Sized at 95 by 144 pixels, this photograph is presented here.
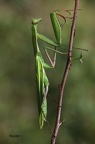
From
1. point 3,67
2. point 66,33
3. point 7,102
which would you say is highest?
point 66,33

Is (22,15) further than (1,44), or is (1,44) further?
(22,15)

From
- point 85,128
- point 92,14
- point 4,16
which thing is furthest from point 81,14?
point 85,128

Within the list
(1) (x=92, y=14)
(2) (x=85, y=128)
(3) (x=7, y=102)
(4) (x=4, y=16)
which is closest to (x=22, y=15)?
(4) (x=4, y=16)

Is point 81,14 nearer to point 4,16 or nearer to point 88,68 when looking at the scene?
point 4,16

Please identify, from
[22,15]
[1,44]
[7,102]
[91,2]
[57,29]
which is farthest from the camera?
[91,2]

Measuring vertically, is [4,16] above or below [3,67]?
above

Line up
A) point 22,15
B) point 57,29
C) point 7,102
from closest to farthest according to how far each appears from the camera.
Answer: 1. point 57,29
2. point 7,102
3. point 22,15
